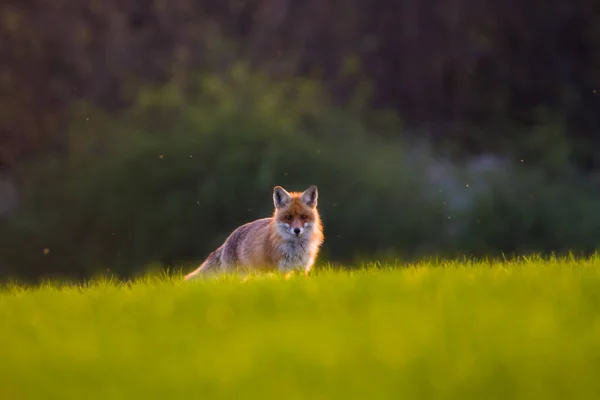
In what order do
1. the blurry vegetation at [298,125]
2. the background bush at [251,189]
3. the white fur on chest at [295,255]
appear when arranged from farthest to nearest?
the blurry vegetation at [298,125] < the background bush at [251,189] < the white fur on chest at [295,255]

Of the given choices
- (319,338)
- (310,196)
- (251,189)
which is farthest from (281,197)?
(319,338)

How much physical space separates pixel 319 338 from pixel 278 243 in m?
3.39

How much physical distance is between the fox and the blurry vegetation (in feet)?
6.61

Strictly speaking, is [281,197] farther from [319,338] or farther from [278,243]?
[319,338]

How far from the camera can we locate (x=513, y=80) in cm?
1263

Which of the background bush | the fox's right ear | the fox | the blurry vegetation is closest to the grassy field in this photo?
the fox

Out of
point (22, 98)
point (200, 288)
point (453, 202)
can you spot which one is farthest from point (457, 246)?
point (22, 98)

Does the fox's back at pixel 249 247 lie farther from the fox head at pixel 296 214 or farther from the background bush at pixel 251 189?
the background bush at pixel 251 189

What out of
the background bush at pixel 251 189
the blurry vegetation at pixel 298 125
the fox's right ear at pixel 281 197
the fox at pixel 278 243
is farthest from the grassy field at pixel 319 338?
the blurry vegetation at pixel 298 125

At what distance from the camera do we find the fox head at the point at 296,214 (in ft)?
25.2

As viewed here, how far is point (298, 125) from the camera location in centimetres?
1140

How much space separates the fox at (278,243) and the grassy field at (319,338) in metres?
1.33

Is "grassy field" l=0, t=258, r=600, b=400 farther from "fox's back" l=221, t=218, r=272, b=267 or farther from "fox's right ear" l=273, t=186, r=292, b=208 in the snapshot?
"fox's right ear" l=273, t=186, r=292, b=208

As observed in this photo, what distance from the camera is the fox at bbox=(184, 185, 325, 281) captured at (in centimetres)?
758
